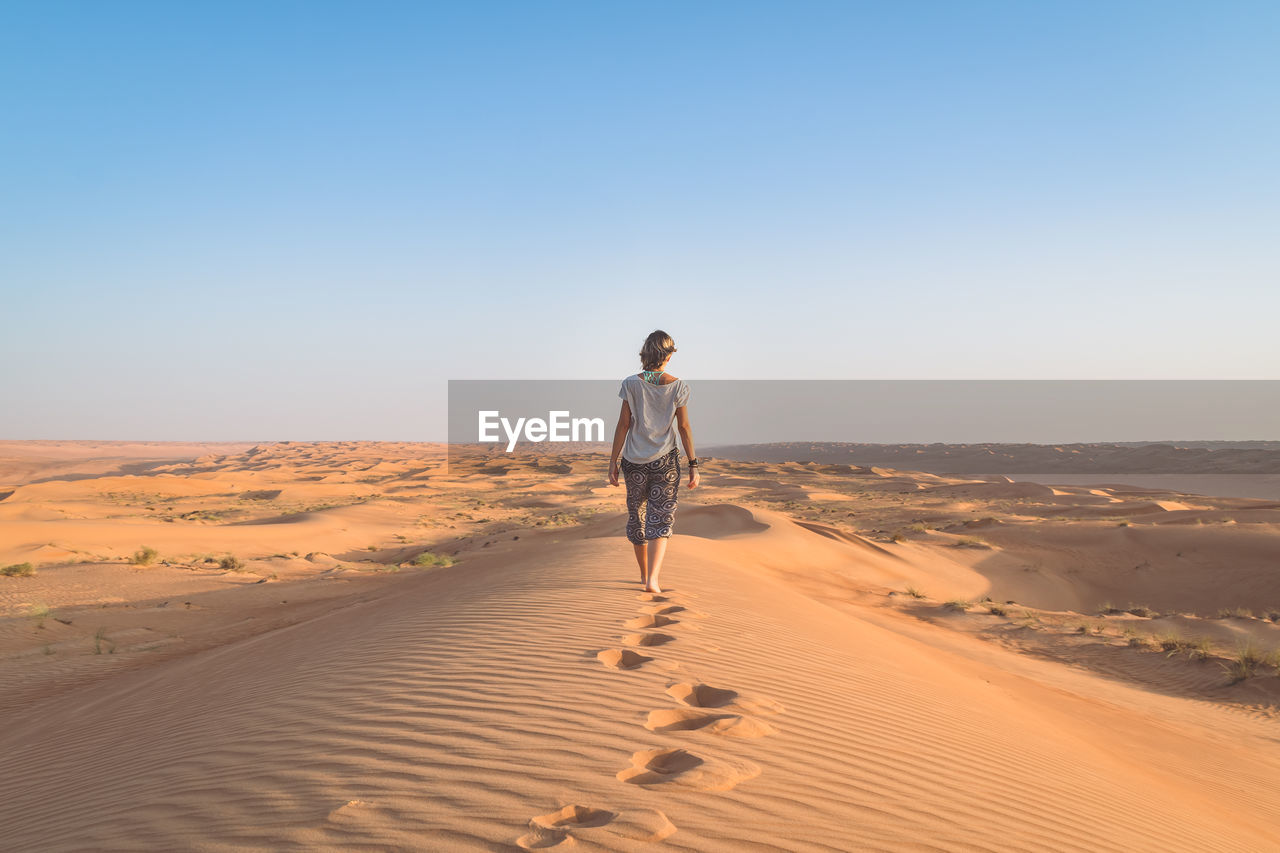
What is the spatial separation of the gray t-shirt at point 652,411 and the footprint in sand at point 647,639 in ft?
5.35

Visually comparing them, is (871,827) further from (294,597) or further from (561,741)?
(294,597)

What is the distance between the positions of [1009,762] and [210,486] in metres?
44.2

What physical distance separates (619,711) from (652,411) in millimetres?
3140

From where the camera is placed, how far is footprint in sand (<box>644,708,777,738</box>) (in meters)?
3.28

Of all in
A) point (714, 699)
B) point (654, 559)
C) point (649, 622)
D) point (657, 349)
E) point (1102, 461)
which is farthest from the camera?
point (1102, 461)

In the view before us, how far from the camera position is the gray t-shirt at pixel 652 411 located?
6148mm

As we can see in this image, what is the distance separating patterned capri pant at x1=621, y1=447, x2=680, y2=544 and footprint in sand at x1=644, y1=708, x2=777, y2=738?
2.81 meters

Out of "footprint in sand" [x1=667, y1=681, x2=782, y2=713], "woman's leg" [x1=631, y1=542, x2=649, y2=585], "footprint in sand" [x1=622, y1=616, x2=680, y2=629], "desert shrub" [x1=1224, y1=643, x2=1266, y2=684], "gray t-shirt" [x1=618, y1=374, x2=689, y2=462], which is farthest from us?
"desert shrub" [x1=1224, y1=643, x2=1266, y2=684]

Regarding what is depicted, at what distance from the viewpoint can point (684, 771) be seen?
9.03 feet

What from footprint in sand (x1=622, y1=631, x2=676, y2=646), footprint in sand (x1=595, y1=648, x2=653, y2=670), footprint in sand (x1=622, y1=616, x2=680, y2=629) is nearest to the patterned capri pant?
footprint in sand (x1=622, y1=616, x2=680, y2=629)

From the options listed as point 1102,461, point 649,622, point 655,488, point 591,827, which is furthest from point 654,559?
point 1102,461

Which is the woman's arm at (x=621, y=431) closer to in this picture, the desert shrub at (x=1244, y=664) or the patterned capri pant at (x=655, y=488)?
the patterned capri pant at (x=655, y=488)

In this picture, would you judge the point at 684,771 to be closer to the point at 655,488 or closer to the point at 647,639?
the point at 647,639

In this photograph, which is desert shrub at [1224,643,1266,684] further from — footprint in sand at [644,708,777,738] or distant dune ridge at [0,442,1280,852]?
footprint in sand at [644,708,777,738]
